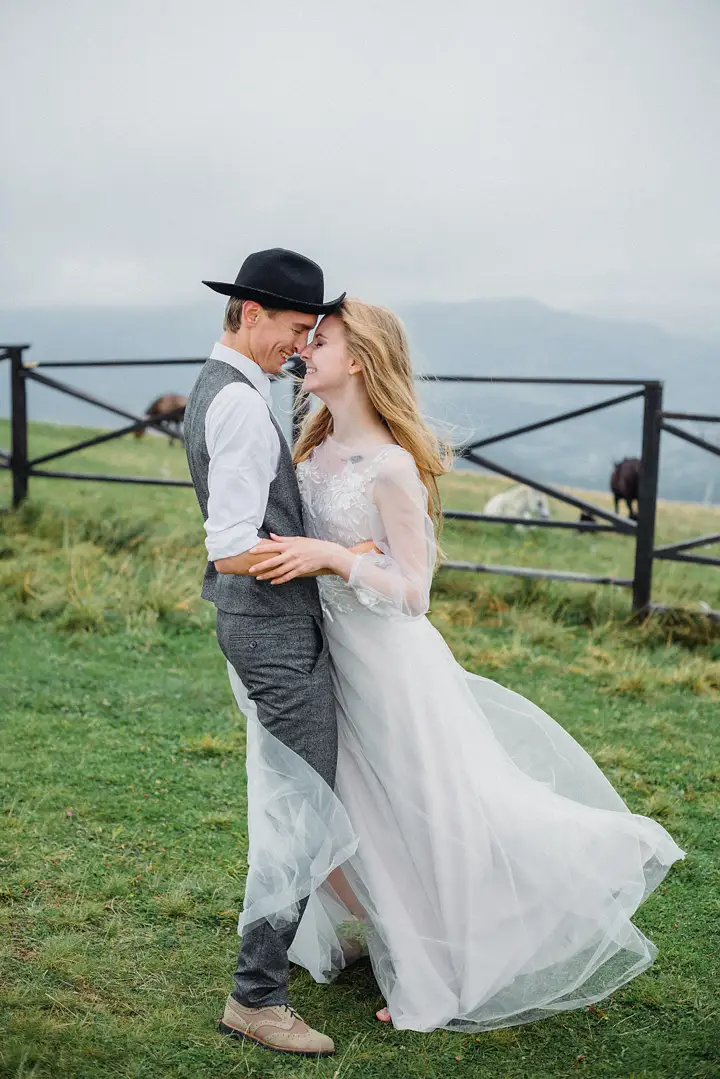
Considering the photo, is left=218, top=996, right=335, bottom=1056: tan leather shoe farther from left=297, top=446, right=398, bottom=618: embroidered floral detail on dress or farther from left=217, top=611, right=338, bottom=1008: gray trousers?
left=297, top=446, right=398, bottom=618: embroidered floral detail on dress

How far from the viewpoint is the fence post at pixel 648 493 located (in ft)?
22.8

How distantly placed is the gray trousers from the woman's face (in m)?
0.61

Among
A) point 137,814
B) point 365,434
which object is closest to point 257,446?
point 365,434

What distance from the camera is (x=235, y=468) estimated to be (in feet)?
7.84

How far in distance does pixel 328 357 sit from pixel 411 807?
3.93 ft

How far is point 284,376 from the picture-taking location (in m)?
3.01

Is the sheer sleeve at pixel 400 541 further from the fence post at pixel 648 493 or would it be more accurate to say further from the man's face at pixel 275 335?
the fence post at pixel 648 493

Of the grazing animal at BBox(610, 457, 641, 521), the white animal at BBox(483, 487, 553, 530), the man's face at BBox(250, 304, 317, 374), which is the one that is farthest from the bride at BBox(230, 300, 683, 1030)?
the white animal at BBox(483, 487, 553, 530)

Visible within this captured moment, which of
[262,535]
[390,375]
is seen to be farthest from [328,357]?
[262,535]

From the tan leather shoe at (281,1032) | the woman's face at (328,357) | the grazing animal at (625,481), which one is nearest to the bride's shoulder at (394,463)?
the woman's face at (328,357)

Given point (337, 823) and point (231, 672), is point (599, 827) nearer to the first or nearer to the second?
point (337, 823)

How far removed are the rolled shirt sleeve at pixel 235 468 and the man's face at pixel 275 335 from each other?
0.18m

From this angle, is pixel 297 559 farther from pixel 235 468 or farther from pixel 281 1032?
pixel 281 1032

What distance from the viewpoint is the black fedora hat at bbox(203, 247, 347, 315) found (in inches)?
99.6
